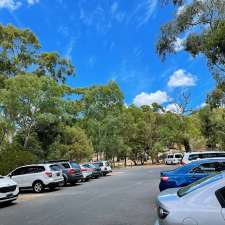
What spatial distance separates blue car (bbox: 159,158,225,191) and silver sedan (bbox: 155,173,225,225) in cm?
822

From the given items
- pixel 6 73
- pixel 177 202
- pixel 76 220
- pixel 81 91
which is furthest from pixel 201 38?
pixel 81 91

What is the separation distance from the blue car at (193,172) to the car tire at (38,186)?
11546mm

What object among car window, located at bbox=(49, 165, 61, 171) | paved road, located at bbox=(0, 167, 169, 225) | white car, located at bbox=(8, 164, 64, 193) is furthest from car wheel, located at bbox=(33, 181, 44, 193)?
paved road, located at bbox=(0, 167, 169, 225)

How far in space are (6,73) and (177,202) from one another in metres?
45.3

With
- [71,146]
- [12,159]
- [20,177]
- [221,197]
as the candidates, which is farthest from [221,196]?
[71,146]

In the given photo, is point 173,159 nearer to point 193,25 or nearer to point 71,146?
point 71,146

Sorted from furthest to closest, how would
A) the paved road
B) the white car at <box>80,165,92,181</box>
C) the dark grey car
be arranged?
the white car at <box>80,165,92,181</box>, the dark grey car, the paved road

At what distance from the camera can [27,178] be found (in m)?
24.8

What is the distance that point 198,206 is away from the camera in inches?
220

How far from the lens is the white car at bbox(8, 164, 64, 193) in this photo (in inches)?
970

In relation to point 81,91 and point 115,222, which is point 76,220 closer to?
point 115,222

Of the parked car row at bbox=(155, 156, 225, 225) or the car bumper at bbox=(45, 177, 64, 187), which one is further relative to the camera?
the car bumper at bbox=(45, 177, 64, 187)

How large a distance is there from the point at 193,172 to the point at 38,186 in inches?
492

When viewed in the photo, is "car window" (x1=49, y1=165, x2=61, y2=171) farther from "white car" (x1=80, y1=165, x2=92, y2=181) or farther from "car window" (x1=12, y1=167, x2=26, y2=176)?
"white car" (x1=80, y1=165, x2=92, y2=181)
